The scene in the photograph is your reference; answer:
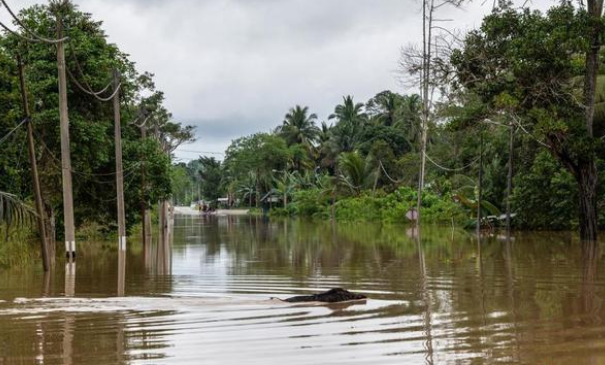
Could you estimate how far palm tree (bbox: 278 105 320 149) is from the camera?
10513cm

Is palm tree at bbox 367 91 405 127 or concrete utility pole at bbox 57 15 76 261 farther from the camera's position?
palm tree at bbox 367 91 405 127

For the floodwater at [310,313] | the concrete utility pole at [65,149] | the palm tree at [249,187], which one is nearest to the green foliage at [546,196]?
the floodwater at [310,313]

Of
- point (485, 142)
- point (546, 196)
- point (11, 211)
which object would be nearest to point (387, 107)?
point (485, 142)

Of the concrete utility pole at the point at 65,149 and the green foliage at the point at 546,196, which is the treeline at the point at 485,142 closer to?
the green foliage at the point at 546,196

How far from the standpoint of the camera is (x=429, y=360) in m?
8.63

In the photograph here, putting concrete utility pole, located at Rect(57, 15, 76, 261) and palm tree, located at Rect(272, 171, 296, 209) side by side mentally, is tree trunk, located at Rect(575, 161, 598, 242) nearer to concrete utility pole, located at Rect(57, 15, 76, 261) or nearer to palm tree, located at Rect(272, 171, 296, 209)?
concrete utility pole, located at Rect(57, 15, 76, 261)

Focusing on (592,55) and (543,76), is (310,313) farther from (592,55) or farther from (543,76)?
(592,55)

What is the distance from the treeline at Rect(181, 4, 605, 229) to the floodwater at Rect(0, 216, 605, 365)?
5.95 meters

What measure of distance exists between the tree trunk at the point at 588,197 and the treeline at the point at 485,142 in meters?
0.05

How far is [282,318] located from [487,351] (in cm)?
368

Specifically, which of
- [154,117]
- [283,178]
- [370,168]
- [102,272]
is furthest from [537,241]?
[283,178]

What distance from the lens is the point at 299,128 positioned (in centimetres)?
10638

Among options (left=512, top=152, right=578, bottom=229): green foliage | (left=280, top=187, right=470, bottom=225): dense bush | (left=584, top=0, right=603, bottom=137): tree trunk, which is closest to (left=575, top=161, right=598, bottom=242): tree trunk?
(left=584, top=0, right=603, bottom=137): tree trunk

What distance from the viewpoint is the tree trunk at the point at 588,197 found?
29.0 meters
